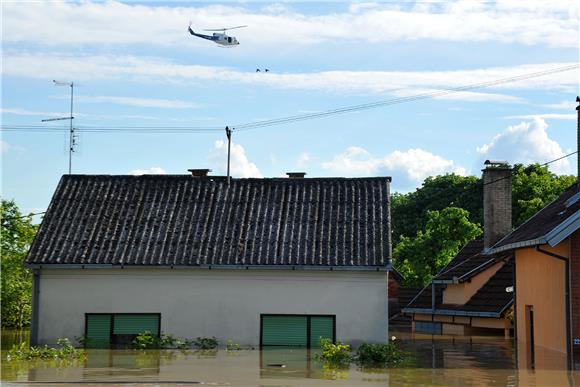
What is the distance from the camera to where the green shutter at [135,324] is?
3062 cm

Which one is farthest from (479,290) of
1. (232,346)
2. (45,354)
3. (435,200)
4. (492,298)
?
(435,200)

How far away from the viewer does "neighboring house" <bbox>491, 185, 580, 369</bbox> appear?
980 inches

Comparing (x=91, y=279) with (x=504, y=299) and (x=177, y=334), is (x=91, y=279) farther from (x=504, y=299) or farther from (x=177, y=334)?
(x=504, y=299)

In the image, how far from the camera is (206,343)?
98.9 ft

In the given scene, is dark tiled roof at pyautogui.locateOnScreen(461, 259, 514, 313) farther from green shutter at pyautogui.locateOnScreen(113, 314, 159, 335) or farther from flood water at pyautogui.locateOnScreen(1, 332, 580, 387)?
green shutter at pyautogui.locateOnScreen(113, 314, 159, 335)

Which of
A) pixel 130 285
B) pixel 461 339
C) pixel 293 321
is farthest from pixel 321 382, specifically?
pixel 461 339

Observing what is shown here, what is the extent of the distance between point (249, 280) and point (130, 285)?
3864mm

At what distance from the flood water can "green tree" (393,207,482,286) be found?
2702 centimetres

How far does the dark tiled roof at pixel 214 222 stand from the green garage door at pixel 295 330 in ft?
5.82

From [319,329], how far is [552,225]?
8.06m

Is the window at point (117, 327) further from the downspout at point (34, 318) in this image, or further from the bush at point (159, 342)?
the downspout at point (34, 318)

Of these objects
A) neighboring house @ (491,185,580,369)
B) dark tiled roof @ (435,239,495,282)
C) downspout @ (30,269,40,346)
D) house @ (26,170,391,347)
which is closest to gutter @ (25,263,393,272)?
house @ (26,170,391,347)

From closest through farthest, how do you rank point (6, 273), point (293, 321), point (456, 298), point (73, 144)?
point (293, 321) → point (73, 144) → point (456, 298) → point (6, 273)

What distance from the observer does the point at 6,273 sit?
150ft
